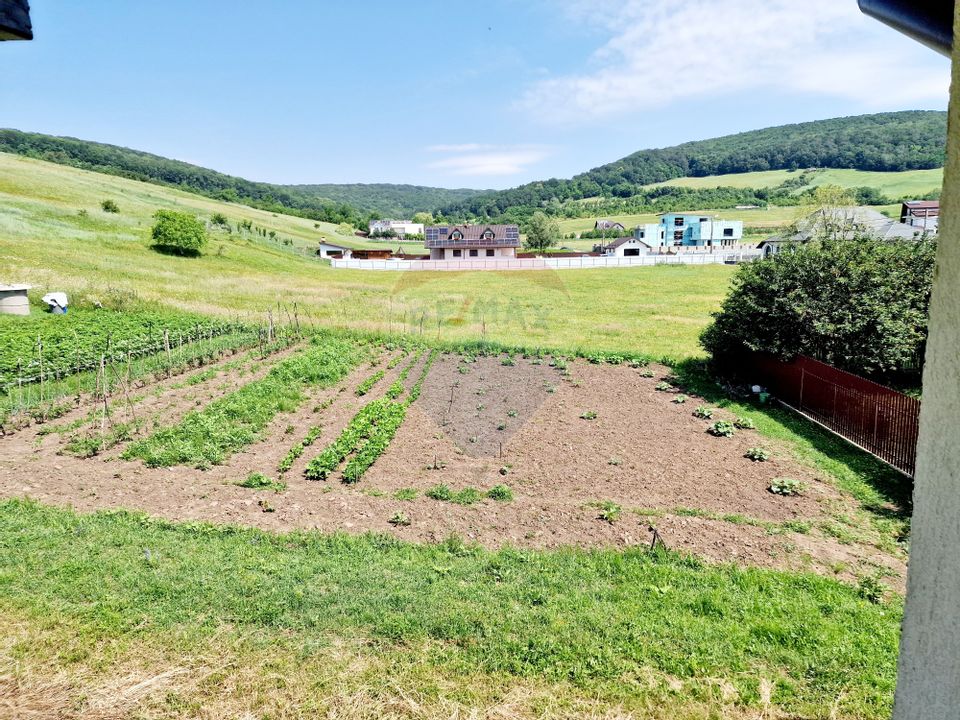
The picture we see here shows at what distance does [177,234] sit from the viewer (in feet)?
154

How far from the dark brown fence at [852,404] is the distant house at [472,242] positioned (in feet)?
185

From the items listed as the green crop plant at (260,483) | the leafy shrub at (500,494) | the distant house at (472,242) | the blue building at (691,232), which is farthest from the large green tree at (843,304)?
the blue building at (691,232)

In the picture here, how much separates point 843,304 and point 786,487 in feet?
25.0

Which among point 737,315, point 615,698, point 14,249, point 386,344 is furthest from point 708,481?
point 14,249

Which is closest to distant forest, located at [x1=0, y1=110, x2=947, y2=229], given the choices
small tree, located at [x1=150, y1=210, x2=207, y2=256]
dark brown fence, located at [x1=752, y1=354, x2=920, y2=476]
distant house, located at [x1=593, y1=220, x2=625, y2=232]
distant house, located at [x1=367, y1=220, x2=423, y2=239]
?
distant house, located at [x1=367, y1=220, x2=423, y2=239]

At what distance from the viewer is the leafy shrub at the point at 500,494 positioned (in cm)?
883

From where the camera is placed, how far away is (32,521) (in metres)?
7.56

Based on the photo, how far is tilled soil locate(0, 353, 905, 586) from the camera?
7.68 m

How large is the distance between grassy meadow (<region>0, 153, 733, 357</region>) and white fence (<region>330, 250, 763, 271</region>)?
4784mm

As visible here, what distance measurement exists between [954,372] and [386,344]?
2059 centimetres

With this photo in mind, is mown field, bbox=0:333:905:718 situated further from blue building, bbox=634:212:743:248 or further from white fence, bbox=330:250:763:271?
blue building, bbox=634:212:743:248

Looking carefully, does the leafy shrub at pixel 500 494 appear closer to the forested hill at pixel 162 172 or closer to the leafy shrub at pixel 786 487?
the leafy shrub at pixel 786 487

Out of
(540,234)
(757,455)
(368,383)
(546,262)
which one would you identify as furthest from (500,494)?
(540,234)

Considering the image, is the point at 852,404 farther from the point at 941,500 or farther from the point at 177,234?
the point at 177,234
